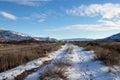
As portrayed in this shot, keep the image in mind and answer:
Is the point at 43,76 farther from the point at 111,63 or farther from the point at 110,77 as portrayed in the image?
the point at 111,63

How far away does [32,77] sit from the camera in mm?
10406

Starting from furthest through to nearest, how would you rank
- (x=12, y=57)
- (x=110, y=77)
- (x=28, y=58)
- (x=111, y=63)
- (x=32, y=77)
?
1. (x=28, y=58)
2. (x=12, y=57)
3. (x=111, y=63)
4. (x=32, y=77)
5. (x=110, y=77)

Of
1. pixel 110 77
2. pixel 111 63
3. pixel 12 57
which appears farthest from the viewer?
pixel 12 57

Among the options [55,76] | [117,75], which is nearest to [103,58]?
[117,75]

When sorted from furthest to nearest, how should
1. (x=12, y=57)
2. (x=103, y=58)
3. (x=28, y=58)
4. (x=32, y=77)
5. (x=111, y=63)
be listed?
1. (x=28, y=58)
2. (x=12, y=57)
3. (x=103, y=58)
4. (x=111, y=63)
5. (x=32, y=77)

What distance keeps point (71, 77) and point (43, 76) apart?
1360mm

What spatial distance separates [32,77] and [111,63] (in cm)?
527

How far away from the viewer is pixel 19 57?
56.6 ft

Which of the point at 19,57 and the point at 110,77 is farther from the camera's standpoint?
the point at 19,57

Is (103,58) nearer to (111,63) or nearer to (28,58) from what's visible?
(111,63)

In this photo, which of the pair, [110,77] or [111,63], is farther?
[111,63]

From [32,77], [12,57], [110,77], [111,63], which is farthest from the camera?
[12,57]

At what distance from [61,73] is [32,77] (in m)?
1.41

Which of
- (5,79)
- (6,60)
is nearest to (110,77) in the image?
(5,79)
